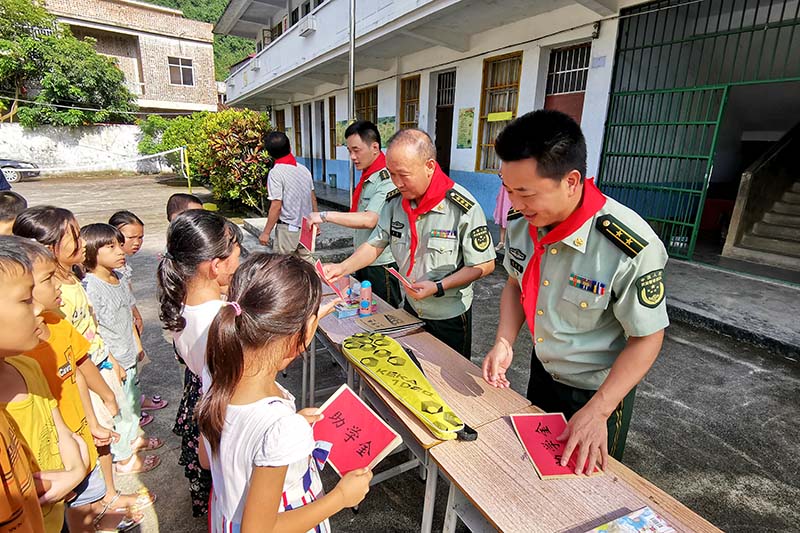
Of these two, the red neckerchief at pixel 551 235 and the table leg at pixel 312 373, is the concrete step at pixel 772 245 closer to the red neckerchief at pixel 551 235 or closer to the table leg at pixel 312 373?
the red neckerchief at pixel 551 235

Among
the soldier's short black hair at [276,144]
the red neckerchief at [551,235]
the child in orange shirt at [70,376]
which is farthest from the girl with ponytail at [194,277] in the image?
the soldier's short black hair at [276,144]

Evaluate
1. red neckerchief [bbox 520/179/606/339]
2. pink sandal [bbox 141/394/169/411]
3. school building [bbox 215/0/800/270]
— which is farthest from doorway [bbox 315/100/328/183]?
red neckerchief [bbox 520/179/606/339]

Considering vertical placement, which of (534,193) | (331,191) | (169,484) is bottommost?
(169,484)

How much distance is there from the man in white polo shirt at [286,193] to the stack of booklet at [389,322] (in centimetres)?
213

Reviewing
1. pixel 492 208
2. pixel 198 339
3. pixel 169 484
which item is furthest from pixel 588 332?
pixel 492 208

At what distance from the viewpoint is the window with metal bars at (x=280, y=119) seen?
17.4 metres

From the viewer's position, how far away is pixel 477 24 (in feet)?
20.7

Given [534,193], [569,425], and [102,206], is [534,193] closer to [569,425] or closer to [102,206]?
[569,425]

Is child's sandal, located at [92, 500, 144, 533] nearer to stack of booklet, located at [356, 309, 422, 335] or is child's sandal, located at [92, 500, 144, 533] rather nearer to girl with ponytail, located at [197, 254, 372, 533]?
girl with ponytail, located at [197, 254, 372, 533]

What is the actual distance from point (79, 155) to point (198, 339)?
923 inches

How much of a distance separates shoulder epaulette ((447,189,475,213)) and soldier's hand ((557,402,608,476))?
116 cm

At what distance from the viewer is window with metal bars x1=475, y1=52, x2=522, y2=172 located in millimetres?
6453

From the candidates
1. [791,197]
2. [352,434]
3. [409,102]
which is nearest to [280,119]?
[409,102]

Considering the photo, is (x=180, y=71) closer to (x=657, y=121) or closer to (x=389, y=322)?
(x=657, y=121)
